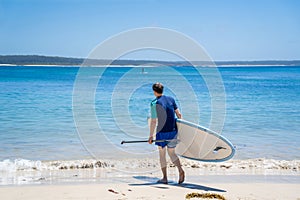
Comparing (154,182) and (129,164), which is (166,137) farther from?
(129,164)

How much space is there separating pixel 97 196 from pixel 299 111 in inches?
578

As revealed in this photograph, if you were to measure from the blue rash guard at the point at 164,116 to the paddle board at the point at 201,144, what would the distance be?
32 centimetres

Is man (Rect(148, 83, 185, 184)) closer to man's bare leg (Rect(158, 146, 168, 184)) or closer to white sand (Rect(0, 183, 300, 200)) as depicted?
man's bare leg (Rect(158, 146, 168, 184))

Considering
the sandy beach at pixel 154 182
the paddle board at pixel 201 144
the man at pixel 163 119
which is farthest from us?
the paddle board at pixel 201 144

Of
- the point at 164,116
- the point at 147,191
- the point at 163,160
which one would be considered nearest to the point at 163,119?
the point at 164,116

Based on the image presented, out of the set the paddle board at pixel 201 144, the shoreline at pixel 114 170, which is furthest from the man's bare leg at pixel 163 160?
the shoreline at pixel 114 170

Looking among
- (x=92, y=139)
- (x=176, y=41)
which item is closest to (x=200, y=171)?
(x=176, y=41)

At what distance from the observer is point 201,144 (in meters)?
7.11

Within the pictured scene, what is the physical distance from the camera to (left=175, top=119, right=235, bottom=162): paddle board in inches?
269

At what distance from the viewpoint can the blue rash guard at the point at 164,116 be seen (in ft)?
20.7

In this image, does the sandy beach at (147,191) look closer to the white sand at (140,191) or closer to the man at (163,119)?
the white sand at (140,191)

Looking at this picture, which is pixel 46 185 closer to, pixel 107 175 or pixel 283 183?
pixel 107 175

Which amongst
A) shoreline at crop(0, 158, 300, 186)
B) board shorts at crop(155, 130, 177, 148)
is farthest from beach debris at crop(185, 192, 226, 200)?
shoreline at crop(0, 158, 300, 186)

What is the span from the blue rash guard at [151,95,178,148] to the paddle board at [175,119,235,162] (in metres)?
0.32
